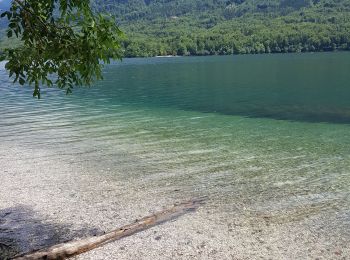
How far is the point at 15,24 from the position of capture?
8531 millimetres

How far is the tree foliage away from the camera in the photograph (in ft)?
27.9

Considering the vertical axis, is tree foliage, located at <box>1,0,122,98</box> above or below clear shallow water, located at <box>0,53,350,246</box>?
above

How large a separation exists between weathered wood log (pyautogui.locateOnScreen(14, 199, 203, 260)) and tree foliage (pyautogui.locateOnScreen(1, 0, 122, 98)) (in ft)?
13.1

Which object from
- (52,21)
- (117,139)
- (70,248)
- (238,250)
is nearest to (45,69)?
(52,21)

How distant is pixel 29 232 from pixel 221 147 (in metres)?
13.2

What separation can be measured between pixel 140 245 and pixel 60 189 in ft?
21.8

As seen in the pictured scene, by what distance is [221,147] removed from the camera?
2355 cm

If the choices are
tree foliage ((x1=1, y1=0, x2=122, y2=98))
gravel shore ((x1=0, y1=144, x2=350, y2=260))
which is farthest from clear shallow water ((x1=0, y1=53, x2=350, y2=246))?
tree foliage ((x1=1, y1=0, x2=122, y2=98))

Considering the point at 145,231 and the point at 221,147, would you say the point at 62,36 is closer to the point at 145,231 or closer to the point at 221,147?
the point at 145,231

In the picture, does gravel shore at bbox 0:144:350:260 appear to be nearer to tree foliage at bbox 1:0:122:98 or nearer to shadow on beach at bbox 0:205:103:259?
shadow on beach at bbox 0:205:103:259

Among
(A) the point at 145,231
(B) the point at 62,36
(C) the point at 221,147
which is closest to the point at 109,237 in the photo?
(A) the point at 145,231

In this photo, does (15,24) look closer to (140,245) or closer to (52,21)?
(52,21)

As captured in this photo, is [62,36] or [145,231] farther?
[145,231]

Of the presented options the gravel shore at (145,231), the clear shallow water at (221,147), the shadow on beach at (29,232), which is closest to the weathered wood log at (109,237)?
the gravel shore at (145,231)
